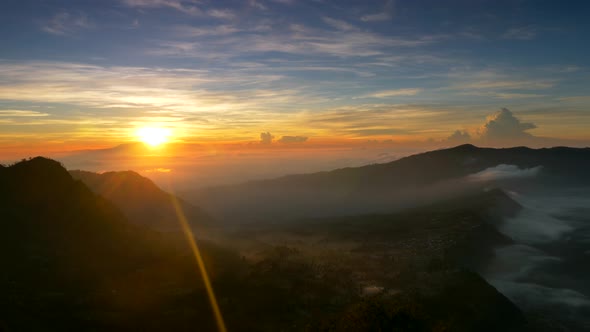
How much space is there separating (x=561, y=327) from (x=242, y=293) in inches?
3332

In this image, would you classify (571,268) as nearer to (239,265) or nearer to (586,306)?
(586,306)

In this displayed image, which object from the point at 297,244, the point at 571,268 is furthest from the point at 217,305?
the point at 571,268

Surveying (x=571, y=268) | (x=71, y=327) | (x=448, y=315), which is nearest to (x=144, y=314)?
(x=71, y=327)

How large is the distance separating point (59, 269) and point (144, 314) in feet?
83.4

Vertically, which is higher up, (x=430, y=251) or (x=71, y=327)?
(x=71, y=327)

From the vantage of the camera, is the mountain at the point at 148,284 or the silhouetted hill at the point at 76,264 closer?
the mountain at the point at 148,284

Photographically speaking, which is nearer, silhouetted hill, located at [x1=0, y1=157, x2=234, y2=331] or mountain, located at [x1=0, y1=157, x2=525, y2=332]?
mountain, located at [x1=0, y1=157, x2=525, y2=332]

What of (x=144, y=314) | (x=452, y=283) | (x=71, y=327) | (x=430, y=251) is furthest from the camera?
(x=430, y=251)

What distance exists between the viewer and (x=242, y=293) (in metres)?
82.5

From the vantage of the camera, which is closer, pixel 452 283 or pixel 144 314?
pixel 144 314

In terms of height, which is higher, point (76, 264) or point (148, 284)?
point (76, 264)

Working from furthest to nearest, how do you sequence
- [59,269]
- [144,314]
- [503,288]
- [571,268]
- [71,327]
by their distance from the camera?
[571,268]
[503,288]
[59,269]
[144,314]
[71,327]

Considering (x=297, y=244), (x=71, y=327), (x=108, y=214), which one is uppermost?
(x=108, y=214)

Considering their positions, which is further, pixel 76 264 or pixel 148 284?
pixel 76 264
